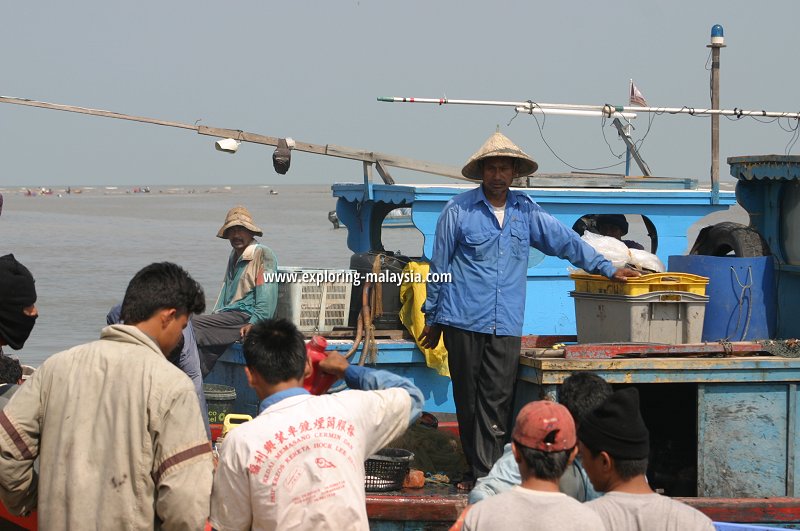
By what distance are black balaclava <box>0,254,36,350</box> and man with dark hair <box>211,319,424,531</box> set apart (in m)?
1.10

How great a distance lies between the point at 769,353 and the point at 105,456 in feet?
13.8

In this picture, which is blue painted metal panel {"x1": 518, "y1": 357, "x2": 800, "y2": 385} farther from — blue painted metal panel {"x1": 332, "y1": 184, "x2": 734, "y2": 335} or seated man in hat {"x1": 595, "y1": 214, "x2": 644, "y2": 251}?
seated man in hat {"x1": 595, "y1": 214, "x2": 644, "y2": 251}

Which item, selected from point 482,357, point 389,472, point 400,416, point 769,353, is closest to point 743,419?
point 769,353

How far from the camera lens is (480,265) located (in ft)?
20.2

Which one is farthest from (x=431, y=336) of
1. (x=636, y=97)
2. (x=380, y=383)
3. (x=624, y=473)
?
(x=636, y=97)

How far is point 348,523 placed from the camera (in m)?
3.26

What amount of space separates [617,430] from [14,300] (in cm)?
219

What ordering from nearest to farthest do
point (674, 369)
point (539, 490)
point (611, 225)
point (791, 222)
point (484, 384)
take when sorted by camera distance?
1. point (539, 490)
2. point (674, 369)
3. point (484, 384)
4. point (791, 222)
5. point (611, 225)

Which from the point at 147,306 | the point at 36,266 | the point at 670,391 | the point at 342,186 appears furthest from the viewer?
the point at 36,266

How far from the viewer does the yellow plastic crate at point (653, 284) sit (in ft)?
20.8

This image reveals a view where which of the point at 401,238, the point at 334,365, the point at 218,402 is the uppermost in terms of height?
the point at 401,238

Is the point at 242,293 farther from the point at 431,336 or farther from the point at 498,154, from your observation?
the point at 498,154

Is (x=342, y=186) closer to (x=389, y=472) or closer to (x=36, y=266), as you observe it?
(x=389, y=472)

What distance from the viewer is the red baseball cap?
10.3ft
